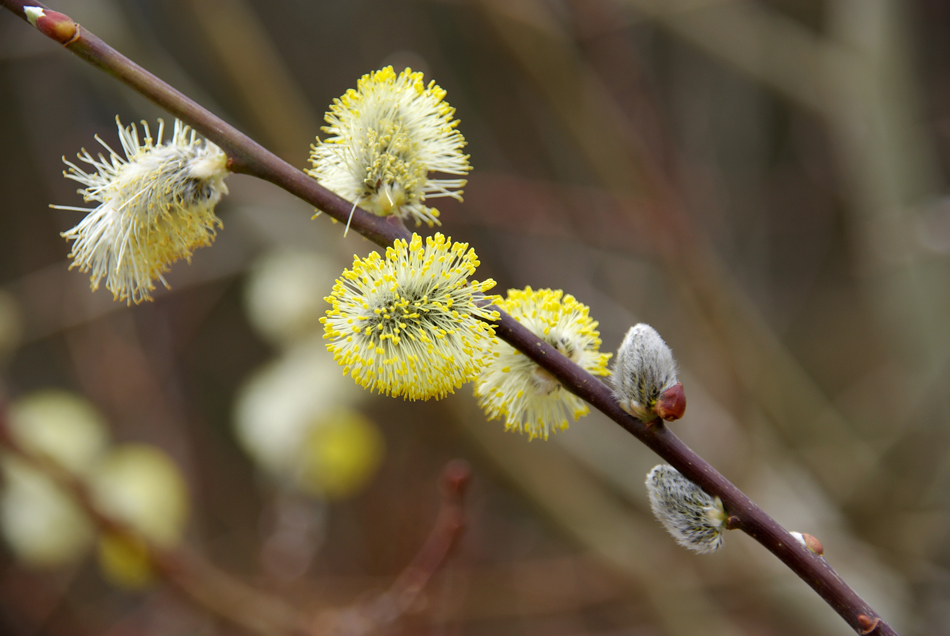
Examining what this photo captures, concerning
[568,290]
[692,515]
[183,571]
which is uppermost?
[568,290]

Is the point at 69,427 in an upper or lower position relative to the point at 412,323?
lower

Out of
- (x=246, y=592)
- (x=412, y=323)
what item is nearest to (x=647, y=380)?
(x=412, y=323)

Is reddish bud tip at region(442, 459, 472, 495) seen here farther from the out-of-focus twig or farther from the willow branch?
the willow branch

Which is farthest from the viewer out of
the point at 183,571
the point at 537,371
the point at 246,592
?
the point at 246,592

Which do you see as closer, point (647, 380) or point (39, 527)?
point (647, 380)

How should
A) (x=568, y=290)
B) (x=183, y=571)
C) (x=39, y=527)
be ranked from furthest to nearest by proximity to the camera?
(x=568, y=290), (x=39, y=527), (x=183, y=571)

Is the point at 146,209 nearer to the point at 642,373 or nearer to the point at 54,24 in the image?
the point at 54,24

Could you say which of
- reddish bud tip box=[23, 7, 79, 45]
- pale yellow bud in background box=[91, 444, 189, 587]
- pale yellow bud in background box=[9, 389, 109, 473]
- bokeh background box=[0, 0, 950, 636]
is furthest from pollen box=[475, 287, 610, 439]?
pale yellow bud in background box=[9, 389, 109, 473]

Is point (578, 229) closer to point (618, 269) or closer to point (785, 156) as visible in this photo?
point (618, 269)
